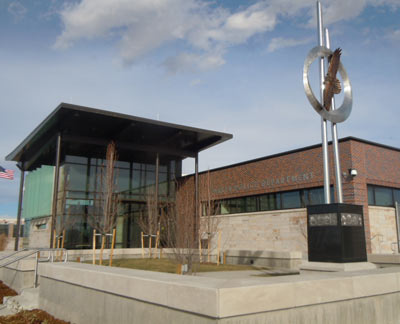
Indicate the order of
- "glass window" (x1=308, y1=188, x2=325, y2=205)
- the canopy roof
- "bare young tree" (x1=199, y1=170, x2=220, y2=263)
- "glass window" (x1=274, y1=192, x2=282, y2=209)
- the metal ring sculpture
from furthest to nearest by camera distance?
the canopy roof
"glass window" (x1=274, y1=192, x2=282, y2=209)
"glass window" (x1=308, y1=188, x2=325, y2=205)
"bare young tree" (x1=199, y1=170, x2=220, y2=263)
the metal ring sculpture

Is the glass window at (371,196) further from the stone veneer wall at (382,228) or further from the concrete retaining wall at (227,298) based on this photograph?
the concrete retaining wall at (227,298)

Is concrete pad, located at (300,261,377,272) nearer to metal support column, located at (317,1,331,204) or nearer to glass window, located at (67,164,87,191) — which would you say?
metal support column, located at (317,1,331,204)

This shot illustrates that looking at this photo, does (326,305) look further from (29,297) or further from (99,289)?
(29,297)

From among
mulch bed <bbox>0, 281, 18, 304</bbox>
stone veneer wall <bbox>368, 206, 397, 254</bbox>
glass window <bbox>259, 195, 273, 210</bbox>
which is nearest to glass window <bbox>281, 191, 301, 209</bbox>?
glass window <bbox>259, 195, 273, 210</bbox>

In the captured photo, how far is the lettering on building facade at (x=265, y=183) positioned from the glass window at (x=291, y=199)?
0.70 meters

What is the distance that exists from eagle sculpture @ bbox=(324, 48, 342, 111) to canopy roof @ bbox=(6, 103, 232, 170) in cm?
1619

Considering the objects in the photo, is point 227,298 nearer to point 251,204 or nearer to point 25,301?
point 25,301

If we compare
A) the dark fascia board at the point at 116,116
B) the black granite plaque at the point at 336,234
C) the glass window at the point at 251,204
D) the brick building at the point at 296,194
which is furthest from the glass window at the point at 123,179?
the black granite plaque at the point at 336,234

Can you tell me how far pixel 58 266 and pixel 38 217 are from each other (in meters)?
25.1

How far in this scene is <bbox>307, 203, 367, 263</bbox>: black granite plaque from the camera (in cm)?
1019

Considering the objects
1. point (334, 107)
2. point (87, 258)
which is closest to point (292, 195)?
point (334, 107)

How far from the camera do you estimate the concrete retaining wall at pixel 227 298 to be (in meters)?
5.18

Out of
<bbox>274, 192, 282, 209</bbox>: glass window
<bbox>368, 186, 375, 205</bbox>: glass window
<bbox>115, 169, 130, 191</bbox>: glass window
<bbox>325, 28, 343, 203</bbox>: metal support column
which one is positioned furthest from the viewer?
<bbox>115, 169, 130, 191</bbox>: glass window

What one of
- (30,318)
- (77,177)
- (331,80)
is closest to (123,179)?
(77,177)
